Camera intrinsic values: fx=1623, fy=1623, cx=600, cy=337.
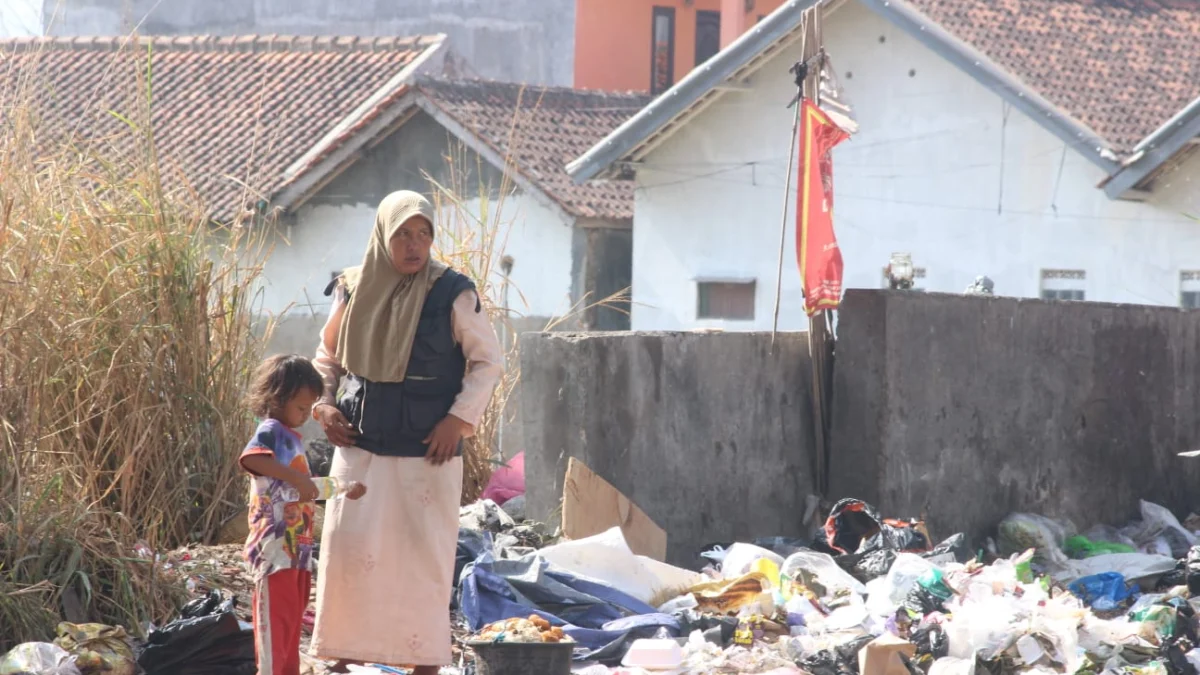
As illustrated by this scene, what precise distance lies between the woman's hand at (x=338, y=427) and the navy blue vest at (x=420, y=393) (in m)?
0.03

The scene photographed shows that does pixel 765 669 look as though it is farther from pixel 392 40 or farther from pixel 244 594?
pixel 392 40

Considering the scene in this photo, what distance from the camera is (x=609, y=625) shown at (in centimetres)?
622

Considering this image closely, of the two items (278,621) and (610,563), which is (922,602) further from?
(278,621)

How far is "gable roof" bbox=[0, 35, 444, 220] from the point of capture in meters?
22.7

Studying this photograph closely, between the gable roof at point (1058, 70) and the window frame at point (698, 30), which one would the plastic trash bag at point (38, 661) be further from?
the window frame at point (698, 30)

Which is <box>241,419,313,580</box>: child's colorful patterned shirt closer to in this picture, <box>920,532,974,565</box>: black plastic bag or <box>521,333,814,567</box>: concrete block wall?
<box>521,333,814,567</box>: concrete block wall

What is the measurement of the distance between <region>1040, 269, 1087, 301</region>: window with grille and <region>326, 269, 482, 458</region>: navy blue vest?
44.5 feet

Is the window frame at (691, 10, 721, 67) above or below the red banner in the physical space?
above

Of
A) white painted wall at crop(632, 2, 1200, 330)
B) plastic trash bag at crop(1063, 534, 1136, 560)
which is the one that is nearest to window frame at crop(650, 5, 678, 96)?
white painted wall at crop(632, 2, 1200, 330)

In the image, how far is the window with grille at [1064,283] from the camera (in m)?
17.6

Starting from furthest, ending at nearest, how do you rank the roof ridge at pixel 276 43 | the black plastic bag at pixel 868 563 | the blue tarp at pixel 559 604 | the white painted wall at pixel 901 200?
the roof ridge at pixel 276 43, the white painted wall at pixel 901 200, the black plastic bag at pixel 868 563, the blue tarp at pixel 559 604

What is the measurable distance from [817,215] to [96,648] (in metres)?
4.59

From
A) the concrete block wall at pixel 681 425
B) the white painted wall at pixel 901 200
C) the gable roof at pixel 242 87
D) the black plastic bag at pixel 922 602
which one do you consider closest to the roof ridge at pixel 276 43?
the gable roof at pixel 242 87

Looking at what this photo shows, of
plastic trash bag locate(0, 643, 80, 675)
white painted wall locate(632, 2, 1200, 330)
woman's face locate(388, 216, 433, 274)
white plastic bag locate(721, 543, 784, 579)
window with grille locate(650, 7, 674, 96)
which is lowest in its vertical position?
plastic trash bag locate(0, 643, 80, 675)
